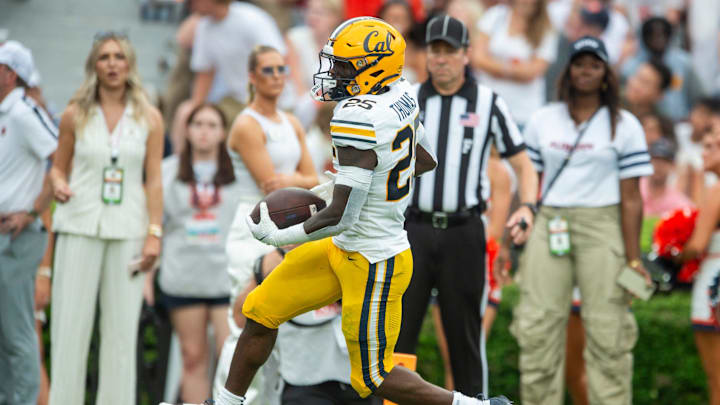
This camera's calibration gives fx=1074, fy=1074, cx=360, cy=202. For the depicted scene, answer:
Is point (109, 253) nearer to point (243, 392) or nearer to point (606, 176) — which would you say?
point (243, 392)

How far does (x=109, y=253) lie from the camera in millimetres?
6777

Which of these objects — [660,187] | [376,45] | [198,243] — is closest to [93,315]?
[198,243]

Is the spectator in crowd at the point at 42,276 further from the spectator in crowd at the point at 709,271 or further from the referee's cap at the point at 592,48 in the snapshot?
the spectator in crowd at the point at 709,271

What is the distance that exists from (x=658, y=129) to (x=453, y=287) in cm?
500

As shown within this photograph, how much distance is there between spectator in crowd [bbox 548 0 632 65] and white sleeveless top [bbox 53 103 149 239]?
538cm

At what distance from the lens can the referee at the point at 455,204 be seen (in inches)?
247

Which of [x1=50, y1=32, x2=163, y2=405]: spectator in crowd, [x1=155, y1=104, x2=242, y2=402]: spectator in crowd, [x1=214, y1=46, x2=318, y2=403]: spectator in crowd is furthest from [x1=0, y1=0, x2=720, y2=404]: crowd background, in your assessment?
[x1=214, y1=46, x2=318, y2=403]: spectator in crowd

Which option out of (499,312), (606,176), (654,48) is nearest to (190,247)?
(499,312)

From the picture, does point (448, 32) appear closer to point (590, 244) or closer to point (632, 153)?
point (632, 153)

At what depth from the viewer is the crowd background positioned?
8141 mm

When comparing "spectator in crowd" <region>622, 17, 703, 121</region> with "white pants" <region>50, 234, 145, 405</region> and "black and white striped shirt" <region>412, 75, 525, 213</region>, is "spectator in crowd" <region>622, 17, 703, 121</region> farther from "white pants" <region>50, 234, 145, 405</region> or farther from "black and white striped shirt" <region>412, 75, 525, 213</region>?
"white pants" <region>50, 234, 145, 405</region>

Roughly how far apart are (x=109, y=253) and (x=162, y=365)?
1373 mm

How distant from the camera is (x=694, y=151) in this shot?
35.7 feet

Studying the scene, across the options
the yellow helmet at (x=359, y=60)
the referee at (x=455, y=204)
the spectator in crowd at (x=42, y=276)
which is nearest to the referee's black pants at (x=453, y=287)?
the referee at (x=455, y=204)
